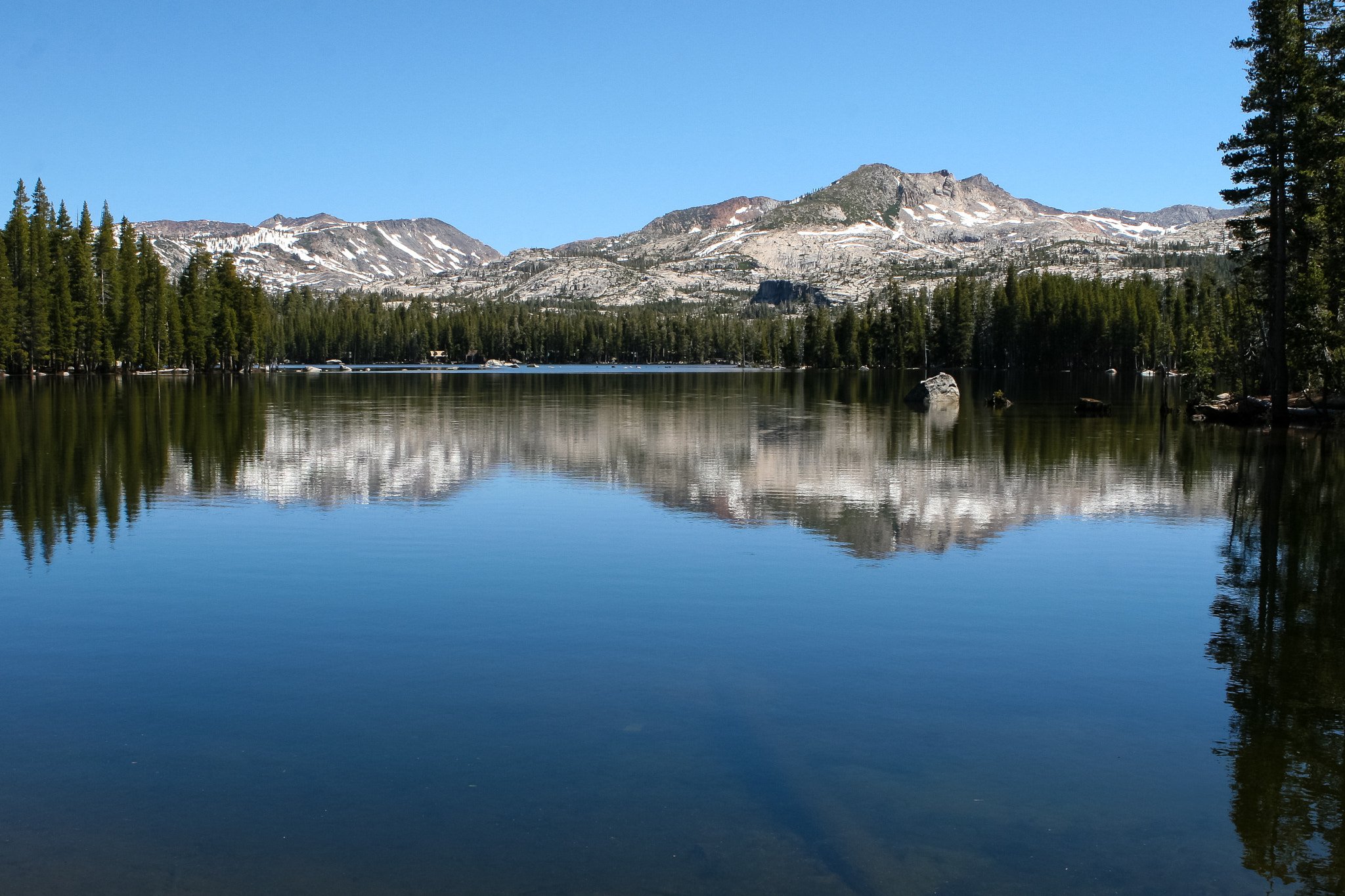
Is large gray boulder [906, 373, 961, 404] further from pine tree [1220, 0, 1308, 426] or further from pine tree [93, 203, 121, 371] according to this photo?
pine tree [93, 203, 121, 371]

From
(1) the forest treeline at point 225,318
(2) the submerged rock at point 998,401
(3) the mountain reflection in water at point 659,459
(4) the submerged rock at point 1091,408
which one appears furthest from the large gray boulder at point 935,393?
(1) the forest treeline at point 225,318

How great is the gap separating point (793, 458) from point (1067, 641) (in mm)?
23794

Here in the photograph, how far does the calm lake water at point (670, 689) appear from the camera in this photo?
26.6 feet

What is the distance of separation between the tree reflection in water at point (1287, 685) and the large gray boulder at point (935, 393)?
52740 millimetres

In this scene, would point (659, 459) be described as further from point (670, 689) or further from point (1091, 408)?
point (1091, 408)

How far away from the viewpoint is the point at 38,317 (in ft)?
362

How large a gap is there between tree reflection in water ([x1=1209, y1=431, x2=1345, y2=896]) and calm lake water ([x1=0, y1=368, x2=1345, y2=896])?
0.18 feet

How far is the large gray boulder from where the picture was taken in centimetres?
7875

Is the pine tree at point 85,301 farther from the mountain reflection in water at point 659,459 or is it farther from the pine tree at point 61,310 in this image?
the mountain reflection in water at point 659,459

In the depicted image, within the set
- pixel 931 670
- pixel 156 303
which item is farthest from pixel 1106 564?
pixel 156 303

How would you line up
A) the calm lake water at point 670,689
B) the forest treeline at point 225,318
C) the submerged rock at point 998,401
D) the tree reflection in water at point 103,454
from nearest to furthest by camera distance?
the calm lake water at point 670,689
the tree reflection in water at point 103,454
the submerged rock at point 998,401
the forest treeline at point 225,318

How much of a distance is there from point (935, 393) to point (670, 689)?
235 ft

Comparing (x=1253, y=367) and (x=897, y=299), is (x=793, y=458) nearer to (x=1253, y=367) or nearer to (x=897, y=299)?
(x=1253, y=367)

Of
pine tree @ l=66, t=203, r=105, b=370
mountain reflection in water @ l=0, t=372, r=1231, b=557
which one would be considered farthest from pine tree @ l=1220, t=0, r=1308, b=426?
pine tree @ l=66, t=203, r=105, b=370
